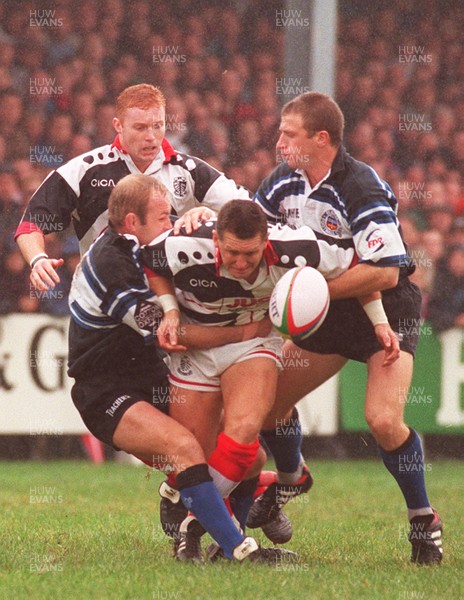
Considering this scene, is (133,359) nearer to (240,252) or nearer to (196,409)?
(196,409)

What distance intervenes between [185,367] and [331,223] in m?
0.95

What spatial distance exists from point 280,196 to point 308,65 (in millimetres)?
4557

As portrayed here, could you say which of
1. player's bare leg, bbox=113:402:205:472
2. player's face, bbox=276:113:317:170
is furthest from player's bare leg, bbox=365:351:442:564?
player's face, bbox=276:113:317:170

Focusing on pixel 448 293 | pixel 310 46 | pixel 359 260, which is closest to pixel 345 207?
pixel 359 260

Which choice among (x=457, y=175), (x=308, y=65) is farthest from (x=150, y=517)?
(x=457, y=175)

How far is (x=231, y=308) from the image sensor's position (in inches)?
208

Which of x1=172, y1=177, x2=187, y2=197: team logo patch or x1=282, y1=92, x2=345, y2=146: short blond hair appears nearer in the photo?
x1=282, y1=92, x2=345, y2=146: short blond hair

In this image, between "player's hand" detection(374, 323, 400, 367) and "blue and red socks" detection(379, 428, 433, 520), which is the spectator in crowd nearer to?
"blue and red socks" detection(379, 428, 433, 520)

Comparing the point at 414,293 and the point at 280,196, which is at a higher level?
the point at 280,196

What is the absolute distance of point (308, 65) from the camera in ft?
33.2

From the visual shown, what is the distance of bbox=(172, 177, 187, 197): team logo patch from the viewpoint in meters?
6.14

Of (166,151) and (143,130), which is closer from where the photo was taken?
(143,130)

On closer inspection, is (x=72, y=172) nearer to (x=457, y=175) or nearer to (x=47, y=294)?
(x=47, y=294)

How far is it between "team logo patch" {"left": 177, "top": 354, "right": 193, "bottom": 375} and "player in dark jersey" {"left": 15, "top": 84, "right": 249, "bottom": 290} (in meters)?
0.97
